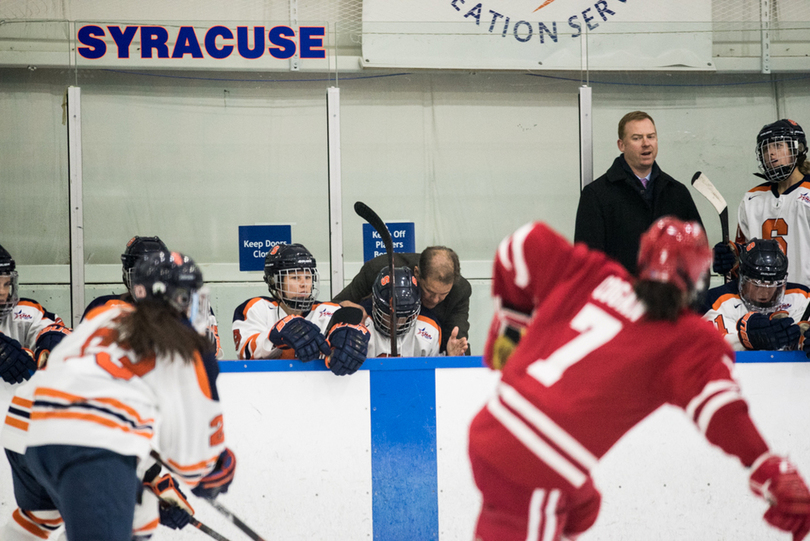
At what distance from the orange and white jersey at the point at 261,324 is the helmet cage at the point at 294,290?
0.21 feet

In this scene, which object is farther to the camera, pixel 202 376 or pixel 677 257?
pixel 202 376

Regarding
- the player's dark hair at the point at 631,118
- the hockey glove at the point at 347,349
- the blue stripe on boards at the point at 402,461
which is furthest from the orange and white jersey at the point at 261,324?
the player's dark hair at the point at 631,118

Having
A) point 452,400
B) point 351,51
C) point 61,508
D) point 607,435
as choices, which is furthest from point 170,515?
point 351,51

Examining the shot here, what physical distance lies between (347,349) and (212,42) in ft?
6.14

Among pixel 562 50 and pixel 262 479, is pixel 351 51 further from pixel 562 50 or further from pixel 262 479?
pixel 262 479

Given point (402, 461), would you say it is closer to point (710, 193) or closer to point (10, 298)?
point (10, 298)

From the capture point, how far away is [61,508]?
5.02 ft

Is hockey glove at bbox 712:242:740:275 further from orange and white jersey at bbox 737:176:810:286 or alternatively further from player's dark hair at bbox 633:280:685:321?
player's dark hair at bbox 633:280:685:321

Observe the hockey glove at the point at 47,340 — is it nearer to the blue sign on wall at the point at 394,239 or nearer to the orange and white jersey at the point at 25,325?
the orange and white jersey at the point at 25,325

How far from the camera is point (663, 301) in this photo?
131 centimetres

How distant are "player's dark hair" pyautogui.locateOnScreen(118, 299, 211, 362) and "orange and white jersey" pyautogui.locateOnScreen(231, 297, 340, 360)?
1.02 metres

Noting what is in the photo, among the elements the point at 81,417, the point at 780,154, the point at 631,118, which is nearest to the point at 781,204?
the point at 780,154

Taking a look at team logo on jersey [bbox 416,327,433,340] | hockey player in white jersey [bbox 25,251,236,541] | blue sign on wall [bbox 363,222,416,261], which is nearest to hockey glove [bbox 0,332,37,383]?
hockey player in white jersey [bbox 25,251,236,541]

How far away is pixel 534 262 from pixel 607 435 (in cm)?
31
